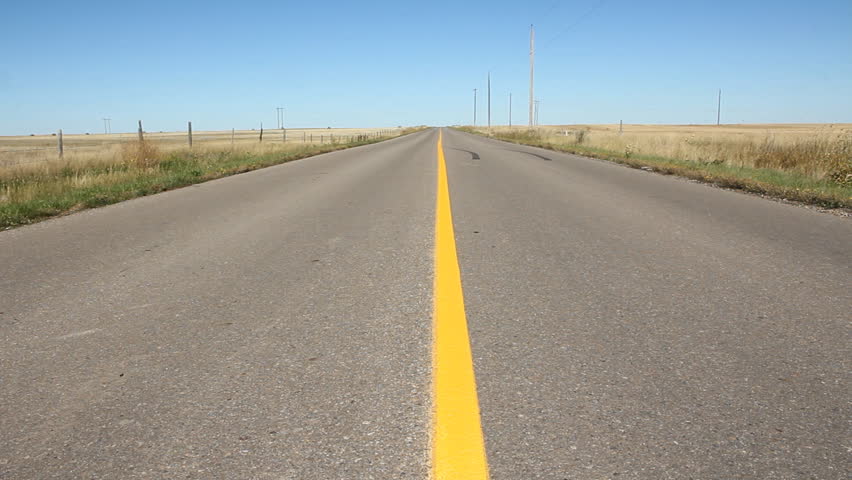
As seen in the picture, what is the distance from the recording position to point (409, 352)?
2826 millimetres

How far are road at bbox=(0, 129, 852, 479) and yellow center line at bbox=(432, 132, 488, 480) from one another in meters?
0.04

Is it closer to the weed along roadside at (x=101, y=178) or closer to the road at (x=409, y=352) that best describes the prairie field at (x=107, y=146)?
the weed along roadside at (x=101, y=178)

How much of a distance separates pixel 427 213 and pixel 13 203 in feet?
20.2

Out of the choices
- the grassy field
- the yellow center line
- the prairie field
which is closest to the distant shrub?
the prairie field

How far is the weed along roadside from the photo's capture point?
8264 mm

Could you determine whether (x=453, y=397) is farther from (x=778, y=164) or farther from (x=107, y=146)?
(x=107, y=146)

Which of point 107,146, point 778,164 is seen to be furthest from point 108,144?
point 778,164

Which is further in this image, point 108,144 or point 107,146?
point 108,144

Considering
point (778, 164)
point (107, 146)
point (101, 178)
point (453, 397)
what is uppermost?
point (107, 146)

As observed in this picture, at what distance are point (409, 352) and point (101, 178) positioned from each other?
11.2m

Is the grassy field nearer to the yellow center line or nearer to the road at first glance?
the road

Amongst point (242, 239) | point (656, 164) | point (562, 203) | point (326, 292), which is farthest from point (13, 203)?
point (656, 164)

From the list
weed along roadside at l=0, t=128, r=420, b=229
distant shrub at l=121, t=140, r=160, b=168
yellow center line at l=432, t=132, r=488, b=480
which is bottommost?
yellow center line at l=432, t=132, r=488, b=480

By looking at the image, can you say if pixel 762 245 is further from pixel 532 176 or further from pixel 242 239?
pixel 532 176
